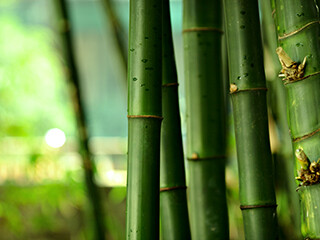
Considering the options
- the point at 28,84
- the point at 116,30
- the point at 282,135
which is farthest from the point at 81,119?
the point at 28,84

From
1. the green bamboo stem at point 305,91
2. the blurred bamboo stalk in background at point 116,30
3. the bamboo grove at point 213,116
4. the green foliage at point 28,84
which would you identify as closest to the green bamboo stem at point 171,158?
the bamboo grove at point 213,116

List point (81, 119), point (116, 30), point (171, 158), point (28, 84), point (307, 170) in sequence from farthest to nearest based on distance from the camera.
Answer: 1. point (28, 84)
2. point (116, 30)
3. point (81, 119)
4. point (171, 158)
5. point (307, 170)

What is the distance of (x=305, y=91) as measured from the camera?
1.71ft

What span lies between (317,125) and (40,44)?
203cm

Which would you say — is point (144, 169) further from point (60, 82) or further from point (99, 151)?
point (99, 151)

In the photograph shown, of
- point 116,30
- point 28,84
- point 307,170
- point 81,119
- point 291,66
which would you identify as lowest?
point 307,170

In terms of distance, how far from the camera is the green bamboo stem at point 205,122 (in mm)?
716

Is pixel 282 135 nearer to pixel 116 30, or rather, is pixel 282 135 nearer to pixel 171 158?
pixel 171 158

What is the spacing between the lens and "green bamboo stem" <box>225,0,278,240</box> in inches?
22.9

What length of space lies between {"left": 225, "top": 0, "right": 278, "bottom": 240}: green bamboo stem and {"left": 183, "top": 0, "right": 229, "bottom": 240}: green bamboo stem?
0.13 m

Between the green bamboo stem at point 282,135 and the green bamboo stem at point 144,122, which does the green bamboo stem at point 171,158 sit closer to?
the green bamboo stem at point 144,122

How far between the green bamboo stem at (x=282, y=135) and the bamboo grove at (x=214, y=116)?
0.41 ft

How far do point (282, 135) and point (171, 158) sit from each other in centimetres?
34

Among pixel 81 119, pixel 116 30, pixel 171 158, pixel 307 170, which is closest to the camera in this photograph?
pixel 307 170
